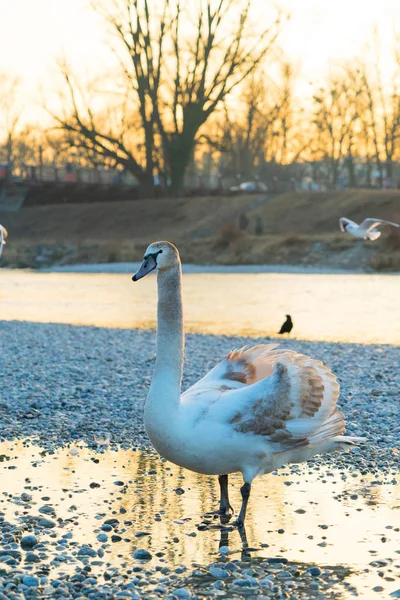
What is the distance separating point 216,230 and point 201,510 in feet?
164

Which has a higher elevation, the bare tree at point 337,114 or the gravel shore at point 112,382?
the bare tree at point 337,114

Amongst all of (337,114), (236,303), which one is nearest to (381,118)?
(337,114)

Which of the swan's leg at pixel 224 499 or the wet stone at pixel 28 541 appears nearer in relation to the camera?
the wet stone at pixel 28 541

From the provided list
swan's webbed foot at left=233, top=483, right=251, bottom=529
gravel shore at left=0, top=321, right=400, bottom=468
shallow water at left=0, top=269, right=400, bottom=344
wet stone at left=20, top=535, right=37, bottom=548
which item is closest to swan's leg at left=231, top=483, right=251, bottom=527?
swan's webbed foot at left=233, top=483, right=251, bottom=529

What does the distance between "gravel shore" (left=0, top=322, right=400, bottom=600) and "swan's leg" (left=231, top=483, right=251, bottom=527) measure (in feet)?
0.85

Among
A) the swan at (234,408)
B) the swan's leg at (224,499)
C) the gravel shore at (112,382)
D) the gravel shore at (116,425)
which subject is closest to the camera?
the gravel shore at (116,425)

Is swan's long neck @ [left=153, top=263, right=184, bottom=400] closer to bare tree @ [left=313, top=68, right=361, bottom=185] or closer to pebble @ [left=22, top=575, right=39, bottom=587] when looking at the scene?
pebble @ [left=22, top=575, right=39, bottom=587]

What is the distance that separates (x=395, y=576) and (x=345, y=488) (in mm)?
1796

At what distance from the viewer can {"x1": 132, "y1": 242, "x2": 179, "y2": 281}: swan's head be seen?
6.16 metres

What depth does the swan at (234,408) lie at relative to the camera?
6078 mm

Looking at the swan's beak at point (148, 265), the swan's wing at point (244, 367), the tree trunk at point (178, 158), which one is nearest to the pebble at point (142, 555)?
the swan's wing at point (244, 367)

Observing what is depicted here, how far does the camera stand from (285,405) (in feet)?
21.1

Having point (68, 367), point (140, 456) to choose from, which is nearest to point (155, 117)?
point (68, 367)

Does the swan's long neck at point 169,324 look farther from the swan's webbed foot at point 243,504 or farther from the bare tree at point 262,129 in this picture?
the bare tree at point 262,129
